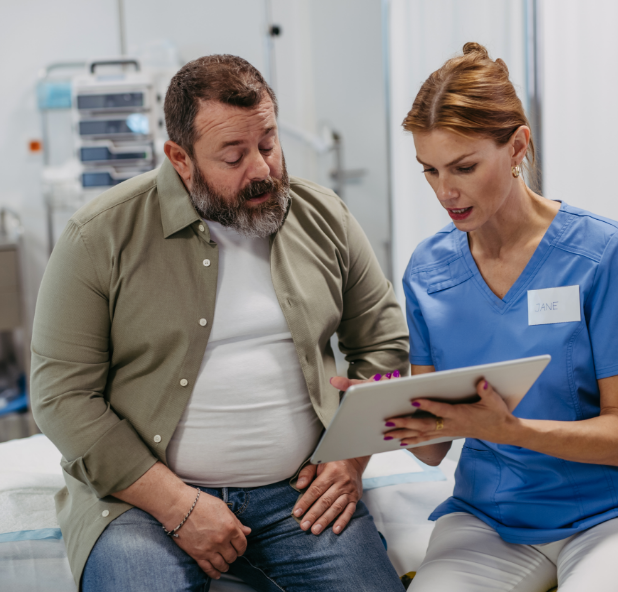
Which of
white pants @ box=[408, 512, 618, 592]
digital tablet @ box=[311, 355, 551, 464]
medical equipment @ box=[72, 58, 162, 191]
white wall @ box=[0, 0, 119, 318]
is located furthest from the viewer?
white wall @ box=[0, 0, 119, 318]

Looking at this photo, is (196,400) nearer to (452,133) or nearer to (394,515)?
(394,515)

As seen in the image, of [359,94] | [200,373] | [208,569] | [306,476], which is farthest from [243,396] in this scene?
[359,94]

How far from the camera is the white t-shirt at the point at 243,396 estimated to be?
1.27 metres

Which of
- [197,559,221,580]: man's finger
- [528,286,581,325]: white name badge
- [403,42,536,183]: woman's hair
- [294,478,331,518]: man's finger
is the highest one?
[403,42,536,183]: woman's hair

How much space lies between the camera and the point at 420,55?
2.45m

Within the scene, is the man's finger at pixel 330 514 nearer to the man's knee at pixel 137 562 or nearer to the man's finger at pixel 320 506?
the man's finger at pixel 320 506

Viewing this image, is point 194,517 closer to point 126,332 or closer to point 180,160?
point 126,332

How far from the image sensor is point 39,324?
1243mm

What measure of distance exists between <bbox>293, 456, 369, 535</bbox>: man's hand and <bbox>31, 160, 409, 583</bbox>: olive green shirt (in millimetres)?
100

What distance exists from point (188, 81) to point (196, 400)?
1.98 ft

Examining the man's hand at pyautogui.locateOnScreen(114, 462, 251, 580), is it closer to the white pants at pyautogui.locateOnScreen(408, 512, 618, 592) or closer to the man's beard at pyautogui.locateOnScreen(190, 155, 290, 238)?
the white pants at pyautogui.locateOnScreen(408, 512, 618, 592)

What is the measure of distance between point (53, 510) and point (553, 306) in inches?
43.7

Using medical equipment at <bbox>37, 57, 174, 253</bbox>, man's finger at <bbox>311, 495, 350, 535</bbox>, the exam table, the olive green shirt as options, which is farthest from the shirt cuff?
medical equipment at <bbox>37, 57, 174, 253</bbox>

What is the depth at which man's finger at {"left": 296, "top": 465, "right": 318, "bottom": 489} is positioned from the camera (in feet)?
4.30
